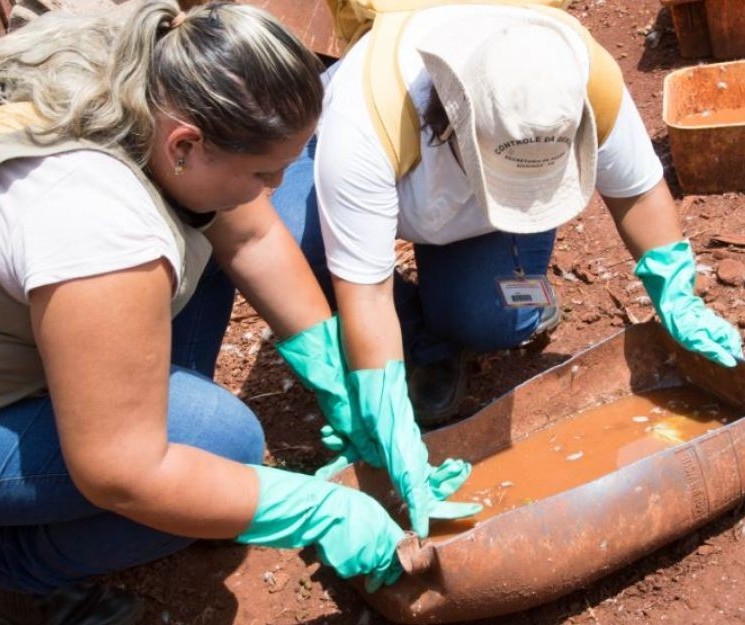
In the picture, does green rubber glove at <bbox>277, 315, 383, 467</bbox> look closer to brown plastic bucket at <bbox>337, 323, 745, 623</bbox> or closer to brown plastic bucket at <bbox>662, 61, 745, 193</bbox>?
brown plastic bucket at <bbox>337, 323, 745, 623</bbox>

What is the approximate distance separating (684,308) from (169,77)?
4.49 feet

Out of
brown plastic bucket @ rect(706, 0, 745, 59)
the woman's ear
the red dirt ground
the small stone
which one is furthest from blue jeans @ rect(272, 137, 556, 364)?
brown plastic bucket @ rect(706, 0, 745, 59)

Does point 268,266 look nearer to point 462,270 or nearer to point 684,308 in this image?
point 462,270

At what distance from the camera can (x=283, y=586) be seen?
7.95 ft

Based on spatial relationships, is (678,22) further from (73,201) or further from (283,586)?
(73,201)

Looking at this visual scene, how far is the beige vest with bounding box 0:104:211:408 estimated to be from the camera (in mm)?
1700

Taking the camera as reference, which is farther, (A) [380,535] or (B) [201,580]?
(B) [201,580]

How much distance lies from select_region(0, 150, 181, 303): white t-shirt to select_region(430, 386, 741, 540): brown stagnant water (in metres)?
1.03

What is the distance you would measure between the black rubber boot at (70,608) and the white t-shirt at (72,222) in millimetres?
850

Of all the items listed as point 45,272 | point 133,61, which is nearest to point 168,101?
point 133,61

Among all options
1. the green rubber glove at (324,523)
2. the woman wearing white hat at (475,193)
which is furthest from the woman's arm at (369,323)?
the green rubber glove at (324,523)

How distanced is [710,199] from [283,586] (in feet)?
6.21

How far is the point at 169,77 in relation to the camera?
1673 mm

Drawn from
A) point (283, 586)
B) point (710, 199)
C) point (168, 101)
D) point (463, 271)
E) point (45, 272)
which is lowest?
point (710, 199)
